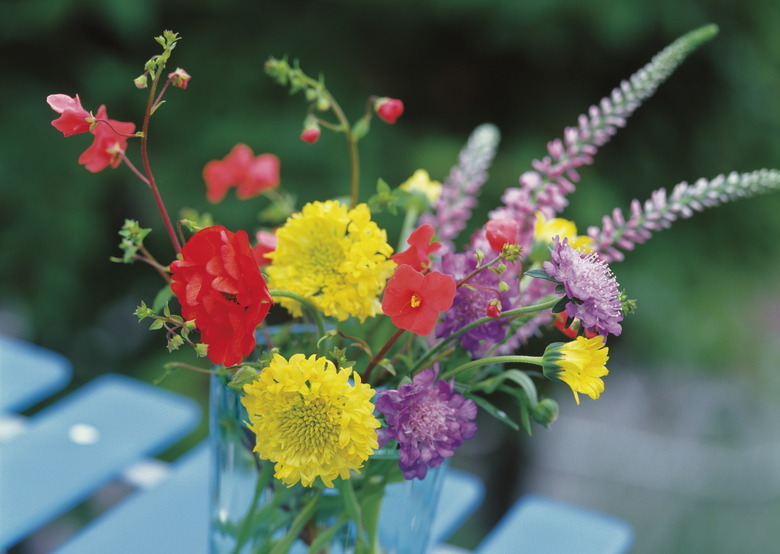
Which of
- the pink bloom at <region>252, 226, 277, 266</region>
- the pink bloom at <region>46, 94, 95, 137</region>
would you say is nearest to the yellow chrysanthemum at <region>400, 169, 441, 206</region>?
the pink bloom at <region>252, 226, 277, 266</region>

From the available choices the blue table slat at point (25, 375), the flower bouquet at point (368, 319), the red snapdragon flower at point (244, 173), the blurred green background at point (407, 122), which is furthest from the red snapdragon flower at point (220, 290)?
the blurred green background at point (407, 122)

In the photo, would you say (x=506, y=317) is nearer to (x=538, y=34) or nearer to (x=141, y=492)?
(x=141, y=492)

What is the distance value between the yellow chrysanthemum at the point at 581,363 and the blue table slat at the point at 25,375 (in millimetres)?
679

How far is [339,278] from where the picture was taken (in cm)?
48

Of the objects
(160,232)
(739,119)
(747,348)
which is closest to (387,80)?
(160,232)

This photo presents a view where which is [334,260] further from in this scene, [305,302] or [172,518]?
[172,518]

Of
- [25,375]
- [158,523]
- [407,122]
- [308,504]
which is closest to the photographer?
[308,504]

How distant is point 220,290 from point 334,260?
89 mm

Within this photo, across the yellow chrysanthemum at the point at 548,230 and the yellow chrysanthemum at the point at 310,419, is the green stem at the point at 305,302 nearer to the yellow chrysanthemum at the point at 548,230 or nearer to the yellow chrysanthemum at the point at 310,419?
the yellow chrysanthemum at the point at 310,419

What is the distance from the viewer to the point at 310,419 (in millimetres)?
450

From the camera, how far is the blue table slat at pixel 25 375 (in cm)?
93

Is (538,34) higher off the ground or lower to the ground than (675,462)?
higher

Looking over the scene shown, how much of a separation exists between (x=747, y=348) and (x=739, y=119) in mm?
430

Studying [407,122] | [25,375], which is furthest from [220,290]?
[407,122]
